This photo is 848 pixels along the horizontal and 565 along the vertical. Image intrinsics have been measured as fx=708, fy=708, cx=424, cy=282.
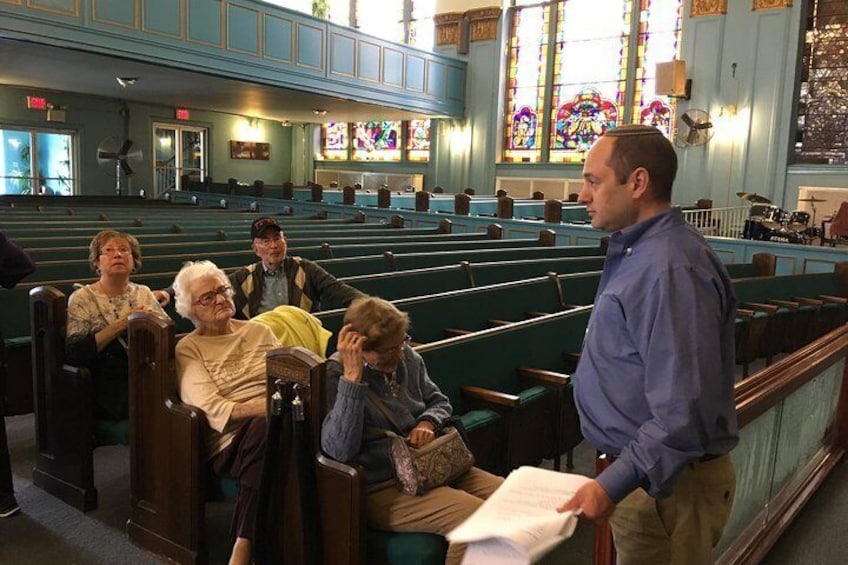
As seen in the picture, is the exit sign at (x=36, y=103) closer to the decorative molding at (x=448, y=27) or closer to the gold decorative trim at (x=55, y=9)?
the gold decorative trim at (x=55, y=9)

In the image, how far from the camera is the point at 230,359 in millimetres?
2586

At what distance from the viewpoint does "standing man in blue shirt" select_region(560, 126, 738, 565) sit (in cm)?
121

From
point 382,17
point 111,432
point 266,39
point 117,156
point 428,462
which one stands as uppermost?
point 382,17

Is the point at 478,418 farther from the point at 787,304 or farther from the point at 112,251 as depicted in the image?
the point at 787,304

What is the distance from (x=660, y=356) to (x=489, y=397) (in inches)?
71.4

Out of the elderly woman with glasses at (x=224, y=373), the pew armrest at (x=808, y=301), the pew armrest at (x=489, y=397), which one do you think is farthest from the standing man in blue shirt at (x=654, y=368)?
the pew armrest at (x=808, y=301)

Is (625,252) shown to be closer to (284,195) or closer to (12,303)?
(12,303)

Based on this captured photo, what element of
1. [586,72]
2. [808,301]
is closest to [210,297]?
[808,301]

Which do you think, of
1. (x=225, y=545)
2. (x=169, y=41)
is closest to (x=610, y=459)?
(x=225, y=545)

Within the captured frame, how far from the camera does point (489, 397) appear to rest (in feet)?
9.80

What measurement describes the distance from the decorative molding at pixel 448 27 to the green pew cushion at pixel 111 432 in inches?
588

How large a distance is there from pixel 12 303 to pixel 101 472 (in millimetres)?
1112

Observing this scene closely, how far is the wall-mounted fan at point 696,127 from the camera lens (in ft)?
42.1

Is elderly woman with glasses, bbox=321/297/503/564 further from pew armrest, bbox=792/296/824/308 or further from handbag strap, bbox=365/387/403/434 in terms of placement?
pew armrest, bbox=792/296/824/308
